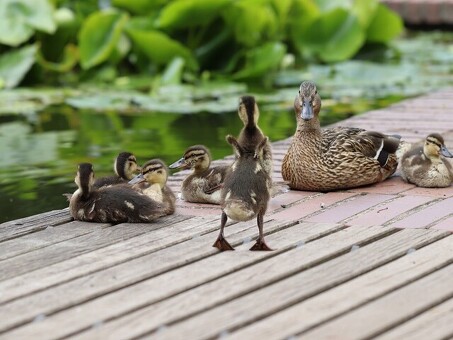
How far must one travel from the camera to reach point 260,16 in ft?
45.3

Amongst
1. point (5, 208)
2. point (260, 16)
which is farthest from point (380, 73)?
point (5, 208)

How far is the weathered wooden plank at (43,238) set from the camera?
569cm

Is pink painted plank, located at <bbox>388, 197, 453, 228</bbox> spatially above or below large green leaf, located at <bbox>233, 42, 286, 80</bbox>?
above

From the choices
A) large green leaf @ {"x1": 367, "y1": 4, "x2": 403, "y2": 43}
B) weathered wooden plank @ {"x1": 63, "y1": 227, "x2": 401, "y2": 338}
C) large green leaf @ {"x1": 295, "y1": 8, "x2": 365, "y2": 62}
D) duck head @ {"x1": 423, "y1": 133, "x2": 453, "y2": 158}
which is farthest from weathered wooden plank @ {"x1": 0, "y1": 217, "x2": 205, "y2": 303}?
large green leaf @ {"x1": 367, "y1": 4, "x2": 403, "y2": 43}

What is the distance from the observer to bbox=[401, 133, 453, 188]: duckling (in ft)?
22.9

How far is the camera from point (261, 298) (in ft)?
15.6

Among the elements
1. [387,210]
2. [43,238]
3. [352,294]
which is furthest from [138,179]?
[352,294]

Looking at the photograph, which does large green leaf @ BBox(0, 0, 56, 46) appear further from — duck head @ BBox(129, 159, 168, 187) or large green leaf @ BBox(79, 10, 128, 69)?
duck head @ BBox(129, 159, 168, 187)

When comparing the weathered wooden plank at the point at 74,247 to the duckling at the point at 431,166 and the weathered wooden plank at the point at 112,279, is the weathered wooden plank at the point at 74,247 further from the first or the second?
the duckling at the point at 431,166

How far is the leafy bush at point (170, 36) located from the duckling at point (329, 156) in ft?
20.1

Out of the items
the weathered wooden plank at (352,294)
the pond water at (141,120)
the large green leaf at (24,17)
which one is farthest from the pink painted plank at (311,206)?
the large green leaf at (24,17)

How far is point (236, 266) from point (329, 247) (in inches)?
21.7

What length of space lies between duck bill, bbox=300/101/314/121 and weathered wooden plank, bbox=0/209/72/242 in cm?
157

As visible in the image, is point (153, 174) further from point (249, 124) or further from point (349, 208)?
point (349, 208)
